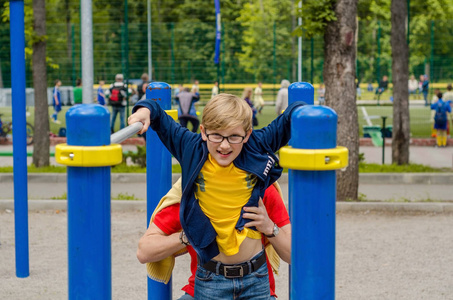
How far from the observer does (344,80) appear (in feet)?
31.7

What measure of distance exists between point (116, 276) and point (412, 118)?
19701 mm

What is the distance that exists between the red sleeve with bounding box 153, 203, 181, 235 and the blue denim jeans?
0.58ft

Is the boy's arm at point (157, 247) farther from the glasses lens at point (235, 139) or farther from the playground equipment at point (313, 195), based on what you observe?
the playground equipment at point (313, 195)

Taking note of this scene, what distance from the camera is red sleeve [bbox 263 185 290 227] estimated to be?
2.93 m

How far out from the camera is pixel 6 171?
12641mm

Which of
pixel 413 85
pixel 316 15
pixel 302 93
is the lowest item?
pixel 302 93

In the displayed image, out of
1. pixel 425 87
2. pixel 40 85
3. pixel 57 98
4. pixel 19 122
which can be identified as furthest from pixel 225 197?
pixel 425 87

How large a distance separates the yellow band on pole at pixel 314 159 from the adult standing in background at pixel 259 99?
→ 21645 mm

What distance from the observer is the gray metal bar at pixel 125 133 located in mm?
2160

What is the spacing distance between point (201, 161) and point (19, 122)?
11.7 feet

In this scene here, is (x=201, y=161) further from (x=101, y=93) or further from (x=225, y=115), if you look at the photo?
(x=101, y=93)

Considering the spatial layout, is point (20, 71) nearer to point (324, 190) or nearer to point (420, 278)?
point (420, 278)

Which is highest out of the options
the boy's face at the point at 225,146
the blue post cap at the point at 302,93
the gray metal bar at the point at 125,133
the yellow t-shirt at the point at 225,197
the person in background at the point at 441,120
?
the blue post cap at the point at 302,93

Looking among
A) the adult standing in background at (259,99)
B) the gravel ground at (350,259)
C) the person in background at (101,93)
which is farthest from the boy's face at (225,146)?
the adult standing in background at (259,99)
